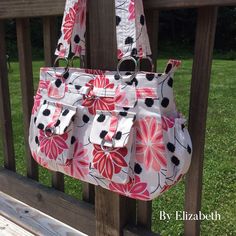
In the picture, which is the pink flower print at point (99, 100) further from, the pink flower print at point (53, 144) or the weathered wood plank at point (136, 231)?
the weathered wood plank at point (136, 231)

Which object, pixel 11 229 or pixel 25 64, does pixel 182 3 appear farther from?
pixel 11 229

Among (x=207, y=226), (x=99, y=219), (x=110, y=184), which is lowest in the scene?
(x=207, y=226)

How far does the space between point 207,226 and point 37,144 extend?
1107 mm

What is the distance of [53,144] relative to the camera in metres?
1.37

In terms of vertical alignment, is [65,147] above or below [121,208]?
above

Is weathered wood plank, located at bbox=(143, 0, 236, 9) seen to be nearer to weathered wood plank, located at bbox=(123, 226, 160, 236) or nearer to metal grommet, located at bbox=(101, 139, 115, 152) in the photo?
metal grommet, located at bbox=(101, 139, 115, 152)

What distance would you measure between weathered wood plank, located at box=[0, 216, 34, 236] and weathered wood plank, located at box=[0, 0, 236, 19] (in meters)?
0.98

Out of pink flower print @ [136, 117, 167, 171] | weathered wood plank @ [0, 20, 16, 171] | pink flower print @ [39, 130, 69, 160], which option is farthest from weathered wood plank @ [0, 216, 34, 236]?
pink flower print @ [136, 117, 167, 171]

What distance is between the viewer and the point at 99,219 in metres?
1.59

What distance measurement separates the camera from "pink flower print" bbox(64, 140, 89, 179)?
4.33 ft

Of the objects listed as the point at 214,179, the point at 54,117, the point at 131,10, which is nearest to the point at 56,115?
the point at 54,117

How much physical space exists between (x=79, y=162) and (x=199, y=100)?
1.45ft

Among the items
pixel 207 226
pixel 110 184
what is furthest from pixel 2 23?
pixel 207 226

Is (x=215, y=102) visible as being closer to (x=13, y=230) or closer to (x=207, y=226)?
(x=207, y=226)
